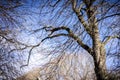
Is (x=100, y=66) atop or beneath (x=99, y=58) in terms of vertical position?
beneath

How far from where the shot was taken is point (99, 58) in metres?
11.6

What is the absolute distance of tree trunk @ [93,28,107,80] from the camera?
1144 cm

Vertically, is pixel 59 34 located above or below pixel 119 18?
above

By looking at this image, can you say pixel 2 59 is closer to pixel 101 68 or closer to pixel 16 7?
pixel 16 7

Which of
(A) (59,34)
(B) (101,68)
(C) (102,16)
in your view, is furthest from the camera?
(A) (59,34)

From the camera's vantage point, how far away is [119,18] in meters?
9.66

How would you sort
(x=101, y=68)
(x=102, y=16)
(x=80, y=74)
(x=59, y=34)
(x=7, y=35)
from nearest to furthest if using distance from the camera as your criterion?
(x=102, y=16) → (x=101, y=68) → (x=7, y=35) → (x=59, y=34) → (x=80, y=74)

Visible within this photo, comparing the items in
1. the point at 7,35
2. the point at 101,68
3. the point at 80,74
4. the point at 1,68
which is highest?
the point at 80,74

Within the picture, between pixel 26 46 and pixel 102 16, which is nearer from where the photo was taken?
pixel 102 16

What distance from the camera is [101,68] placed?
1152 cm

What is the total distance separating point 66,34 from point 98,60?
217 centimetres

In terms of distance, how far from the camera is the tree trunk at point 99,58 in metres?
11.4

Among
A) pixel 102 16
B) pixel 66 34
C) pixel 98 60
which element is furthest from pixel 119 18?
pixel 66 34

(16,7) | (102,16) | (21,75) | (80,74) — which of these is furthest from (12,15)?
(80,74)
